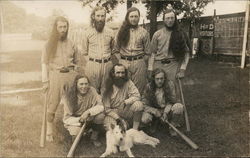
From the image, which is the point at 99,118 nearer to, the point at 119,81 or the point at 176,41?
the point at 119,81

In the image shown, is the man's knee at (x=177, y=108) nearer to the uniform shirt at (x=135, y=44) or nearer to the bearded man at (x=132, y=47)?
the bearded man at (x=132, y=47)

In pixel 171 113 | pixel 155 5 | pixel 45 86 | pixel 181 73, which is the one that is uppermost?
pixel 155 5

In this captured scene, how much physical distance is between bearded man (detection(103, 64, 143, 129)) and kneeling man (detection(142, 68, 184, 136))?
0.50 ft

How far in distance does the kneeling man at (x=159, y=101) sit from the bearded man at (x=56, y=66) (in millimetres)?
874

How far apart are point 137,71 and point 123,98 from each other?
41 cm

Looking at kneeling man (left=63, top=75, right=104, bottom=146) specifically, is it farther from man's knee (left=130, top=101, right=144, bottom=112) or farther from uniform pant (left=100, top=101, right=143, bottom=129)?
man's knee (left=130, top=101, right=144, bottom=112)

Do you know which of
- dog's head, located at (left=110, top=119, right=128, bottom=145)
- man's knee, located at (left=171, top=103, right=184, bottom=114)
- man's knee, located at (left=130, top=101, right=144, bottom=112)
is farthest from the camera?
man's knee, located at (left=171, top=103, right=184, bottom=114)

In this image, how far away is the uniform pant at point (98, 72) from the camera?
3.48m

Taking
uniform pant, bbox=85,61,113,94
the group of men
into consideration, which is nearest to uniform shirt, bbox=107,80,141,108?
the group of men

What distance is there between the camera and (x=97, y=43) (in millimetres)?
3482

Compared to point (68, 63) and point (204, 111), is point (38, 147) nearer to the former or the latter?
point (68, 63)

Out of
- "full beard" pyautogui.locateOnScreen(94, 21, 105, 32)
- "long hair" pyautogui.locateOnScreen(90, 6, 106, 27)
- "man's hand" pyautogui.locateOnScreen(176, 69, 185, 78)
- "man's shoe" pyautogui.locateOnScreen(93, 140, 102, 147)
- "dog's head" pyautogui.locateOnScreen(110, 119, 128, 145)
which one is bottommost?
"man's shoe" pyautogui.locateOnScreen(93, 140, 102, 147)

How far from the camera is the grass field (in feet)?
9.95

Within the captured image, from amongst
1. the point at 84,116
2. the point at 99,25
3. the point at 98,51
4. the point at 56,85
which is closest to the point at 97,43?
the point at 98,51
